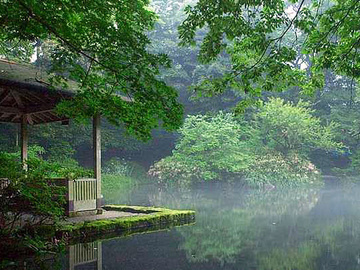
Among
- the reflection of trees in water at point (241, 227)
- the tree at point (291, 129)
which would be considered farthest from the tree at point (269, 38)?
the tree at point (291, 129)

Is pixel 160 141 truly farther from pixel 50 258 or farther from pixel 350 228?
pixel 50 258

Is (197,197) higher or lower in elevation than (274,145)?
lower

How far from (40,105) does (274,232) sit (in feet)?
19.9

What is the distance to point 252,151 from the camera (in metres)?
25.4

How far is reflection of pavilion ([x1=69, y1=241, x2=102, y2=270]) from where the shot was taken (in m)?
6.68

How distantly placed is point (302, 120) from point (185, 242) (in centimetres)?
1695

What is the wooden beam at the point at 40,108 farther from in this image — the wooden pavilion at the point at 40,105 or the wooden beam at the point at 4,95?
the wooden beam at the point at 4,95

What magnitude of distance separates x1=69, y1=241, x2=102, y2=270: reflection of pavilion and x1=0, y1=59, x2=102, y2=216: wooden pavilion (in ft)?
6.74

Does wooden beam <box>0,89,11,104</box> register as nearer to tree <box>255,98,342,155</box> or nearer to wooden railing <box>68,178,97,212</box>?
wooden railing <box>68,178,97,212</box>

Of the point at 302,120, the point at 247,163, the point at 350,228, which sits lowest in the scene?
the point at 350,228

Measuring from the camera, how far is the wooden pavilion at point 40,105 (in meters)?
9.05

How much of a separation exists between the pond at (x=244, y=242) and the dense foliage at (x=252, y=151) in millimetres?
6588

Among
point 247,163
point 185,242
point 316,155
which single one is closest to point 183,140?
point 247,163

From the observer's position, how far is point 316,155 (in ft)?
98.3
